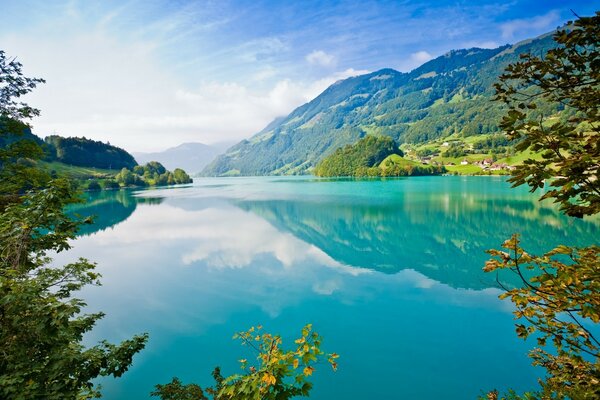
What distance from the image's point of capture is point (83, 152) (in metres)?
174

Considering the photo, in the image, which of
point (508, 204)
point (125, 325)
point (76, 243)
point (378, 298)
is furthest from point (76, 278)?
point (508, 204)

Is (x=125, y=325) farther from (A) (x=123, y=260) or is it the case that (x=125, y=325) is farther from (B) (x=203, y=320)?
(A) (x=123, y=260)

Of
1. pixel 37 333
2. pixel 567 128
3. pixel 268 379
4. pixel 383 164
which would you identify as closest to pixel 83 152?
pixel 383 164

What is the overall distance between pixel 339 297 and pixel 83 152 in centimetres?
20304

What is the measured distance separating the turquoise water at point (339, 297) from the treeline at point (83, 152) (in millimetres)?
158214

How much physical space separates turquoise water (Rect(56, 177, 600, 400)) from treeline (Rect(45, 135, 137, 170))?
158214 mm

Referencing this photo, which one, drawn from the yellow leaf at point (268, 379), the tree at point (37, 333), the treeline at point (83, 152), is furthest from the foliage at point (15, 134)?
the treeline at point (83, 152)

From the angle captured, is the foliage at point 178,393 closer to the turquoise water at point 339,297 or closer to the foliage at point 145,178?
the turquoise water at point 339,297

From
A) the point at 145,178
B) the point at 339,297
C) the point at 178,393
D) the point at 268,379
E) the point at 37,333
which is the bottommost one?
the point at 339,297

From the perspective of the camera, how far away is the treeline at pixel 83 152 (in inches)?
6417

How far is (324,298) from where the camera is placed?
18.9m

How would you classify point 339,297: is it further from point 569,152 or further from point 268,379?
point 569,152

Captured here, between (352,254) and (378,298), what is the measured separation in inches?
413

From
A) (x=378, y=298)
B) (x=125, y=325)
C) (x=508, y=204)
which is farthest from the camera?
(x=508, y=204)
